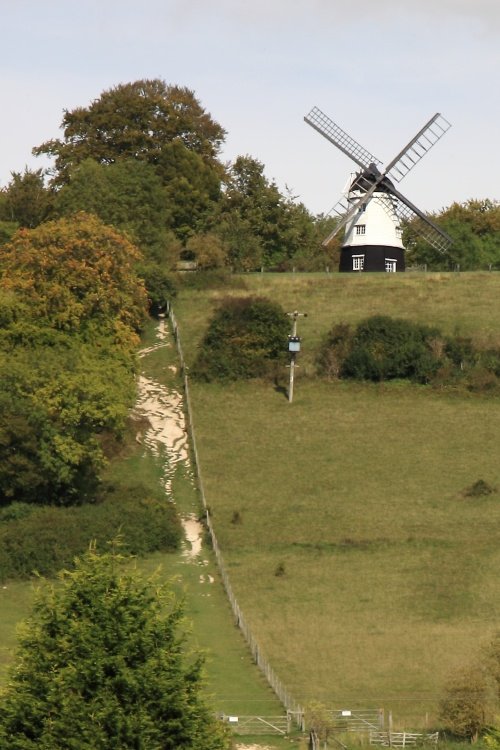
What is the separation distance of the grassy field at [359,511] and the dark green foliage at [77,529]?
10.1 ft

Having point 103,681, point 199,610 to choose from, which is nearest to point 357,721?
point 199,610

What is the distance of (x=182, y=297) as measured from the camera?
112 meters

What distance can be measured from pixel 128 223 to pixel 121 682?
2923 inches

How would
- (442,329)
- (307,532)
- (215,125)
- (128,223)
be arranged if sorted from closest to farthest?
(307,532)
(442,329)
(128,223)
(215,125)

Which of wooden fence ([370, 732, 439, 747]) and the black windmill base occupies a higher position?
the black windmill base

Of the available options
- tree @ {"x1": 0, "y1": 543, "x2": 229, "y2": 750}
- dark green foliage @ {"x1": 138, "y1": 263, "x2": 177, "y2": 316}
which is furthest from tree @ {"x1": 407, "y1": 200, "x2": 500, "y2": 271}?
tree @ {"x1": 0, "y1": 543, "x2": 229, "y2": 750}

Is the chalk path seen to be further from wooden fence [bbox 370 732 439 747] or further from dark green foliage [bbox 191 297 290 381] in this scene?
wooden fence [bbox 370 732 439 747]

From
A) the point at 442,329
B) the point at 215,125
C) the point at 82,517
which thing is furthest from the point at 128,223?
the point at 82,517

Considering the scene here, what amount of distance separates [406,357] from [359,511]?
67.9ft

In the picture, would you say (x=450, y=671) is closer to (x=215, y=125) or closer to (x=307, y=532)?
(x=307, y=532)

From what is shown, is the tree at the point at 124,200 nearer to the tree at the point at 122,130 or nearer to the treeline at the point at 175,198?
the treeline at the point at 175,198

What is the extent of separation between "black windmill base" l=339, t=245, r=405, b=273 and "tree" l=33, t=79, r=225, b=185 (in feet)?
70.5

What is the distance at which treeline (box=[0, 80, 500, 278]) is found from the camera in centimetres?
11400

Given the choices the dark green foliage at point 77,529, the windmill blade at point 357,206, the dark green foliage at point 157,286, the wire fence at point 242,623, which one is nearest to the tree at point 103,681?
the wire fence at point 242,623
